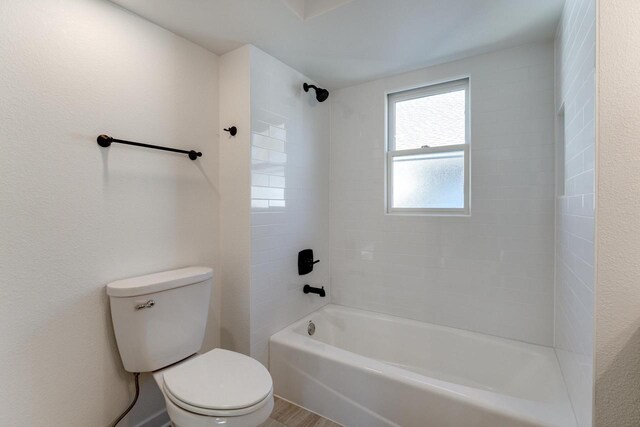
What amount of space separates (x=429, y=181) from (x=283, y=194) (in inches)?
43.7

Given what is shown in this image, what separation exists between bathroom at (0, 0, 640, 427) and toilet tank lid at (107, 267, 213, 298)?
0.6 inches

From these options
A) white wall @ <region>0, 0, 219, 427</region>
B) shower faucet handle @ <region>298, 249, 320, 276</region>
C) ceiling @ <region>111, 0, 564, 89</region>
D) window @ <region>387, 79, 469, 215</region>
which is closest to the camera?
white wall @ <region>0, 0, 219, 427</region>

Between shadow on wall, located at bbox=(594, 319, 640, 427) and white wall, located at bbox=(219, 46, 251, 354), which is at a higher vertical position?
white wall, located at bbox=(219, 46, 251, 354)

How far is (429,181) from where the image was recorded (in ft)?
7.23

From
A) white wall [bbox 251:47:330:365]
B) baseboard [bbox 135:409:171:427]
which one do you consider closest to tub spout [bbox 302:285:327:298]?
white wall [bbox 251:47:330:365]

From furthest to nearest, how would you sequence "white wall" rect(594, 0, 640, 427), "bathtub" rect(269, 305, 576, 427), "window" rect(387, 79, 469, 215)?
"window" rect(387, 79, 469, 215) < "bathtub" rect(269, 305, 576, 427) < "white wall" rect(594, 0, 640, 427)

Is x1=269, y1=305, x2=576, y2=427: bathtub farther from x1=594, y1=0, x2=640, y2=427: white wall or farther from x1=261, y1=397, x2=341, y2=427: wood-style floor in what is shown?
x1=594, y1=0, x2=640, y2=427: white wall

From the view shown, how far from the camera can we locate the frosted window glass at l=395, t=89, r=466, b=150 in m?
2.09

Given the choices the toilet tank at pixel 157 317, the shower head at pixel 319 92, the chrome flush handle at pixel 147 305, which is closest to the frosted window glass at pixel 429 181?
the shower head at pixel 319 92

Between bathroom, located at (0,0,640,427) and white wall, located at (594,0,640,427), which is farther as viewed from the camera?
bathroom, located at (0,0,640,427)

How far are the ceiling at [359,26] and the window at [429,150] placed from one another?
0.98ft

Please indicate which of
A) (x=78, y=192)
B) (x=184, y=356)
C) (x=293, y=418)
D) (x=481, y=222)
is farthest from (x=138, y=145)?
(x=481, y=222)

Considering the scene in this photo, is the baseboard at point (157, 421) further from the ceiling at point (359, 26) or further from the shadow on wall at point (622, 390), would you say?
the ceiling at point (359, 26)

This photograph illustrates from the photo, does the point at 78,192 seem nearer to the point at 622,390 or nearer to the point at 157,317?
the point at 157,317
